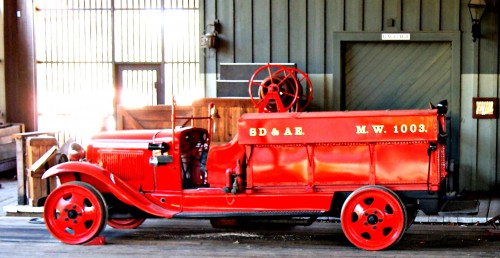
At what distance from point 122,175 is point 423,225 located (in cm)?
400

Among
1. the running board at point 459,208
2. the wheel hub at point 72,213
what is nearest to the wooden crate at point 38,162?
the wheel hub at point 72,213

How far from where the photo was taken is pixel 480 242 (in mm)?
8453

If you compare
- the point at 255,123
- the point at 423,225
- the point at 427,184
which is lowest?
the point at 423,225

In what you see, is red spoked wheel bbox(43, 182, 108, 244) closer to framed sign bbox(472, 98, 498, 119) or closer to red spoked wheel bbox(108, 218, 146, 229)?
red spoked wheel bbox(108, 218, 146, 229)

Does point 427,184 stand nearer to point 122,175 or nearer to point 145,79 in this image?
point 122,175

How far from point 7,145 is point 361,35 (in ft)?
23.9

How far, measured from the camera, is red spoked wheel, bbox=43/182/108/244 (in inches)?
332

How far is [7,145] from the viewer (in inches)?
568

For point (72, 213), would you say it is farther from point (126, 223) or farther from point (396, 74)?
point (396, 74)

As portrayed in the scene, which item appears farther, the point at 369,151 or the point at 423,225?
the point at 423,225

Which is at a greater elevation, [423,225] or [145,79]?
[145,79]

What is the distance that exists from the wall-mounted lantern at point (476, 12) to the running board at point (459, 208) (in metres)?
3.95

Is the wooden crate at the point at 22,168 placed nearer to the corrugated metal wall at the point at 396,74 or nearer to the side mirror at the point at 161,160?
the side mirror at the point at 161,160

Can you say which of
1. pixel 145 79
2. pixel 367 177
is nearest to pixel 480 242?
pixel 367 177
